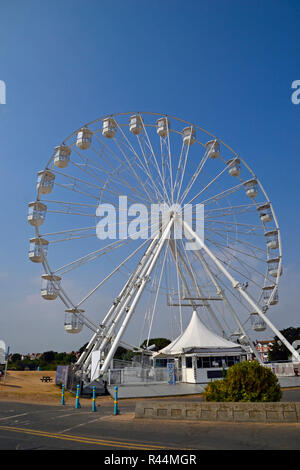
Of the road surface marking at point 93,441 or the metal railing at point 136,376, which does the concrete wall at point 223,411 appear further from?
the metal railing at point 136,376

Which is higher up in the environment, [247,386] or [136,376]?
[247,386]

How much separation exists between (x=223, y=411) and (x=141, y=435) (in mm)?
2638

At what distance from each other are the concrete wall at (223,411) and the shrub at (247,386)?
1.94ft

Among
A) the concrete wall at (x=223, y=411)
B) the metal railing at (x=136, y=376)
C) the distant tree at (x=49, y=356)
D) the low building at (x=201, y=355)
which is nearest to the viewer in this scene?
the concrete wall at (x=223, y=411)

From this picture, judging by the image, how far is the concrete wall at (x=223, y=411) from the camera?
9.52m

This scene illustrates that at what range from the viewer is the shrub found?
10500 mm

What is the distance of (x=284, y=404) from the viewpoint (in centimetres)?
965

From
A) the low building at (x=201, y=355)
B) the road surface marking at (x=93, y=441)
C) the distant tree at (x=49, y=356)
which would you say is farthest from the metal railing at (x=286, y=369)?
the distant tree at (x=49, y=356)

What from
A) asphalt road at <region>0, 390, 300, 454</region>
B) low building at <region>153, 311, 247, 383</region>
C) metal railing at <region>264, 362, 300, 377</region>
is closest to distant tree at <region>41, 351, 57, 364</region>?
low building at <region>153, 311, 247, 383</region>

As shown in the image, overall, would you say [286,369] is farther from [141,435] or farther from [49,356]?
[49,356]

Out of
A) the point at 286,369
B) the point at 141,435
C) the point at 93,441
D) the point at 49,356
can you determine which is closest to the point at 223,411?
the point at 141,435

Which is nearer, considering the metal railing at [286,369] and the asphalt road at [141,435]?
the asphalt road at [141,435]

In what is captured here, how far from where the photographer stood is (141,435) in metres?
8.69
